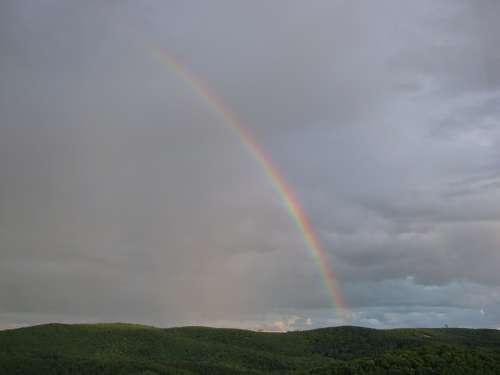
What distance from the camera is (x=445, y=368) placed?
132125 mm

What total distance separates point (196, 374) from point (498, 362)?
99.3m

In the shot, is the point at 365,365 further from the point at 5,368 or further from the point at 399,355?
the point at 5,368

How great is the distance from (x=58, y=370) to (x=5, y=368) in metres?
17.6

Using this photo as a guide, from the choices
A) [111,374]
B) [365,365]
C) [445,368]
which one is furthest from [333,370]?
[111,374]

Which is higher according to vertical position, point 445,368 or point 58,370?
point 58,370

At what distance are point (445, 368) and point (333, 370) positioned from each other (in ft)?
102

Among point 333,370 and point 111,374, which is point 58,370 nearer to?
point 111,374

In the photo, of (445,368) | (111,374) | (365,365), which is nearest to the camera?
(445,368)

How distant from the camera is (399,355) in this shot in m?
146

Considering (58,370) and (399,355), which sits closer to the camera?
(399,355)

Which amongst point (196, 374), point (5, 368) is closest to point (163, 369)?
point (196, 374)

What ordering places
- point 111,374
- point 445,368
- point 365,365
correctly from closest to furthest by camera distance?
point 445,368 → point 365,365 → point 111,374

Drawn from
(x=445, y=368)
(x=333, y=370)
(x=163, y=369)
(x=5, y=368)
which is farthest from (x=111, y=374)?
(x=445, y=368)

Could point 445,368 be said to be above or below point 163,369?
below
